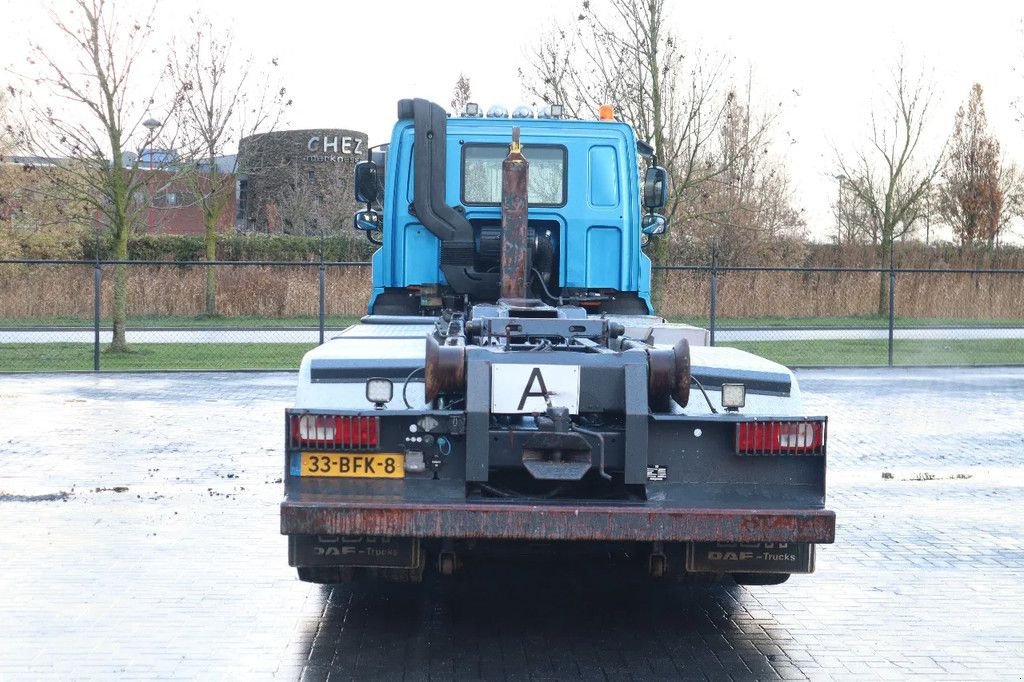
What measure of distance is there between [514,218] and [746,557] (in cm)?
287

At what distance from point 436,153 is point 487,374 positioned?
13.3 feet

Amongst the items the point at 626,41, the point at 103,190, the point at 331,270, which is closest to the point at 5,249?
the point at 331,270

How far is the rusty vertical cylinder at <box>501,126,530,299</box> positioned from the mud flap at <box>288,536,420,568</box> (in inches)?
103

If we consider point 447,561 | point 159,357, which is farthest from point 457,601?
point 159,357

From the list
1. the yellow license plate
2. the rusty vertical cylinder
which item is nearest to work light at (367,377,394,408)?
the yellow license plate

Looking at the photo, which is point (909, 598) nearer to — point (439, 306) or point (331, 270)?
point (439, 306)

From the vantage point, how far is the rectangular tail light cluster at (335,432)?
5.74 meters

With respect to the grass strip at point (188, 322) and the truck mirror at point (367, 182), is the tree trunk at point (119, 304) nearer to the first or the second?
the grass strip at point (188, 322)

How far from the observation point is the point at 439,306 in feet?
Answer: 31.3

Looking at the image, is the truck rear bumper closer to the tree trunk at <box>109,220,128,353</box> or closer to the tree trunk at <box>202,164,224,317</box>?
the tree trunk at <box>109,220,128,353</box>

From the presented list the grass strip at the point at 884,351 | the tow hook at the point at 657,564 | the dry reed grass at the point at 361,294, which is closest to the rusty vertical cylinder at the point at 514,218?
the tow hook at the point at 657,564

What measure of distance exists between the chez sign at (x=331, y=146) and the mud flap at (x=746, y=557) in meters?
48.2

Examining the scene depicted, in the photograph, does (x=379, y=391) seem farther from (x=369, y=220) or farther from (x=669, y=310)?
(x=669, y=310)

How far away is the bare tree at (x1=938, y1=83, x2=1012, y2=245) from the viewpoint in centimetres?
3944
